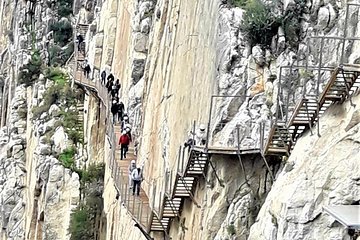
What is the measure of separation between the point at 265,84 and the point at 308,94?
6.74 ft

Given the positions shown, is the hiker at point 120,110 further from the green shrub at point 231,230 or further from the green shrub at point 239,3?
the green shrub at point 231,230

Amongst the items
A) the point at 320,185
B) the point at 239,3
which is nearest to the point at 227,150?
the point at 320,185

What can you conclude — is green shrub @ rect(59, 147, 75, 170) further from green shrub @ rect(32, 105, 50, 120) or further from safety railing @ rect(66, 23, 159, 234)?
green shrub @ rect(32, 105, 50, 120)

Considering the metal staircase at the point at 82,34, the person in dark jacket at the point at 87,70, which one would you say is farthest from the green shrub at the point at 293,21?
the metal staircase at the point at 82,34

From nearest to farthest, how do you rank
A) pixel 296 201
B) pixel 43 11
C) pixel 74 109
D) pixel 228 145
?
pixel 296 201, pixel 228 145, pixel 74 109, pixel 43 11

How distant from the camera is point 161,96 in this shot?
23.3 m

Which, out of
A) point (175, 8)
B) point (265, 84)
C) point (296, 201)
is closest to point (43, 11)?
point (175, 8)

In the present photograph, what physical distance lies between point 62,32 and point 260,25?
3534 centimetres

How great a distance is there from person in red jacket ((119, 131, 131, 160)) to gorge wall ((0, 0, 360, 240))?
51cm

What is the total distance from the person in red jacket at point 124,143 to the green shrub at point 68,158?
9752 mm

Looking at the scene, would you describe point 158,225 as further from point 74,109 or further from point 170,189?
point 74,109

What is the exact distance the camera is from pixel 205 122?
688 inches

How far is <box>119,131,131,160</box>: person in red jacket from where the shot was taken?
2447 cm

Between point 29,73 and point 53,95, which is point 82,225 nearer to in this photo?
point 53,95
